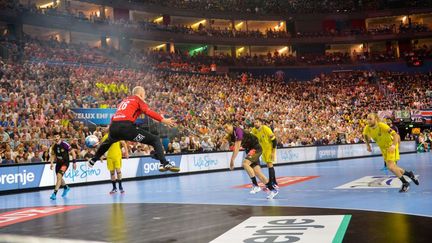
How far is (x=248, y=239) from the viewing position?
6379mm

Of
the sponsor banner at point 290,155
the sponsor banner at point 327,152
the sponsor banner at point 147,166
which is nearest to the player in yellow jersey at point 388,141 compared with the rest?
the sponsor banner at point 147,166

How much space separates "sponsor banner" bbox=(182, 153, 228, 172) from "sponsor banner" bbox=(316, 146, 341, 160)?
875 cm

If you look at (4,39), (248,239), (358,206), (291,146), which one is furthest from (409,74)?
(248,239)

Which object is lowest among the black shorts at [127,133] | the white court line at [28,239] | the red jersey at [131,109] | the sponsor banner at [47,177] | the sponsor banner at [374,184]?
the sponsor banner at [374,184]

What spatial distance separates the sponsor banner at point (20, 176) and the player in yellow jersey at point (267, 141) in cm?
959

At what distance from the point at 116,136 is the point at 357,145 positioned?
2868 cm

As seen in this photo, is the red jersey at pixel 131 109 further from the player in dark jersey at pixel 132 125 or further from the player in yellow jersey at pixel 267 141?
the player in yellow jersey at pixel 267 141

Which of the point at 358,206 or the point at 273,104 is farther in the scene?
the point at 273,104

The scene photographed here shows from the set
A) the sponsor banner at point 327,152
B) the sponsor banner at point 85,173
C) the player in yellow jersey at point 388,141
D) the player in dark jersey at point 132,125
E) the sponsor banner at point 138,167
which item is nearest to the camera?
the player in dark jersey at point 132,125

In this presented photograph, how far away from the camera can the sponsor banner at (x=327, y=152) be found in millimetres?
31388

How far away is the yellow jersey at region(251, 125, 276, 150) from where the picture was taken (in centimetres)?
1267

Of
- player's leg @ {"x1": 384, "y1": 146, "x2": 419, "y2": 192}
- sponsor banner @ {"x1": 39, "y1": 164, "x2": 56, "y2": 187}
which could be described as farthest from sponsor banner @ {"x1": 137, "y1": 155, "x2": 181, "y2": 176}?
player's leg @ {"x1": 384, "y1": 146, "x2": 419, "y2": 192}

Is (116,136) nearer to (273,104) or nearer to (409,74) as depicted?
(273,104)

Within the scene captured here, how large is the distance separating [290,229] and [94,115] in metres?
18.1
